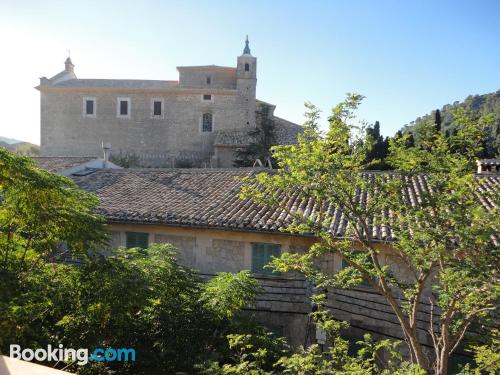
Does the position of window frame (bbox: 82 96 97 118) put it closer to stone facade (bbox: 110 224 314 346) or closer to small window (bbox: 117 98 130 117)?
small window (bbox: 117 98 130 117)

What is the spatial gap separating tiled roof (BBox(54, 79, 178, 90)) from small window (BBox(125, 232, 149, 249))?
2777cm

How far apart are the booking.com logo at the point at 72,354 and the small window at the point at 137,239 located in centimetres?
524

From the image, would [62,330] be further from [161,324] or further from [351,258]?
[351,258]

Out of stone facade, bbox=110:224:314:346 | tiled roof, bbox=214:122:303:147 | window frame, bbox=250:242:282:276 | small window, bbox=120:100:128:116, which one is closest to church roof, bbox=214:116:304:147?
tiled roof, bbox=214:122:303:147

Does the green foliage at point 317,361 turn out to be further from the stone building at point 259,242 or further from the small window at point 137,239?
the small window at point 137,239

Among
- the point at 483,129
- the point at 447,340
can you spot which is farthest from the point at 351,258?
the point at 483,129

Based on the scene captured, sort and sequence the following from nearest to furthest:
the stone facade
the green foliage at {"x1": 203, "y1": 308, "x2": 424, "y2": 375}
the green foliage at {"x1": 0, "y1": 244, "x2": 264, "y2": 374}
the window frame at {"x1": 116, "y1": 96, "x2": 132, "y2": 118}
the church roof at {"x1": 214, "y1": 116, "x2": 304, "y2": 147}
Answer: the green foliage at {"x1": 203, "y1": 308, "x2": 424, "y2": 375}, the green foliage at {"x1": 0, "y1": 244, "x2": 264, "y2": 374}, the stone facade, the church roof at {"x1": 214, "y1": 116, "x2": 304, "y2": 147}, the window frame at {"x1": 116, "y1": 96, "x2": 132, "y2": 118}

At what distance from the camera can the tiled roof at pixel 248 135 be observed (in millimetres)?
34719

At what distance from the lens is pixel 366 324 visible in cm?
990

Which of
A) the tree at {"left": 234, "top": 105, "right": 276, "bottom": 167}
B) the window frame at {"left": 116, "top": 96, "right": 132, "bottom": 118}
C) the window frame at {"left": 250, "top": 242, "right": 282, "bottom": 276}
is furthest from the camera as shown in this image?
the window frame at {"left": 116, "top": 96, "right": 132, "bottom": 118}

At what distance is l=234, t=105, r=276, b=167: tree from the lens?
108 feet

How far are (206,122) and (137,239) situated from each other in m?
26.7

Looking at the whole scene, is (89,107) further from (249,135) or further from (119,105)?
(249,135)

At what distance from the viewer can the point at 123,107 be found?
3778cm
